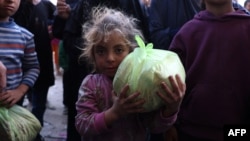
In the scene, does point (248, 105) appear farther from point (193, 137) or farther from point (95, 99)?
point (95, 99)

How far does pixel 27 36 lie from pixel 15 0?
24 centimetres

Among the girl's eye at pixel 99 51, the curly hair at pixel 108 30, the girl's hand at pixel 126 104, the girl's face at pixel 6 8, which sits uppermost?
the girl's face at pixel 6 8

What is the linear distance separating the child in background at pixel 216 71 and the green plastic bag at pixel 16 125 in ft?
2.81

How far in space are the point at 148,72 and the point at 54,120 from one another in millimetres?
3562

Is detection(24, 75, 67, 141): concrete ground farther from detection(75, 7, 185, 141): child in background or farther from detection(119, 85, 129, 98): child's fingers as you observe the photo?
detection(119, 85, 129, 98): child's fingers

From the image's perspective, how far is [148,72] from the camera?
1307mm

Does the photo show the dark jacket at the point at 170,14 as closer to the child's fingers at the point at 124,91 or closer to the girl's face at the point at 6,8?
the girl's face at the point at 6,8

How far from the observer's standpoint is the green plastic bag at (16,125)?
188 cm

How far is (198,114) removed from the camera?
1789 millimetres

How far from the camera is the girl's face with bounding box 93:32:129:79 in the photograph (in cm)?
160

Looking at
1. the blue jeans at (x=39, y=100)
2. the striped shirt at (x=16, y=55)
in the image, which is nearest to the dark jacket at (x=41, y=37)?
the blue jeans at (x=39, y=100)

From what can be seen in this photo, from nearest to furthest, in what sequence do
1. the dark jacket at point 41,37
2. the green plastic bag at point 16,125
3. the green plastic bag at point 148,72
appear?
the green plastic bag at point 148,72, the green plastic bag at point 16,125, the dark jacket at point 41,37

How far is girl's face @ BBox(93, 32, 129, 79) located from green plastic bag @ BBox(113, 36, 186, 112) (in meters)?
0.21

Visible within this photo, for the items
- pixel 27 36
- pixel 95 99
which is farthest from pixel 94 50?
pixel 27 36
